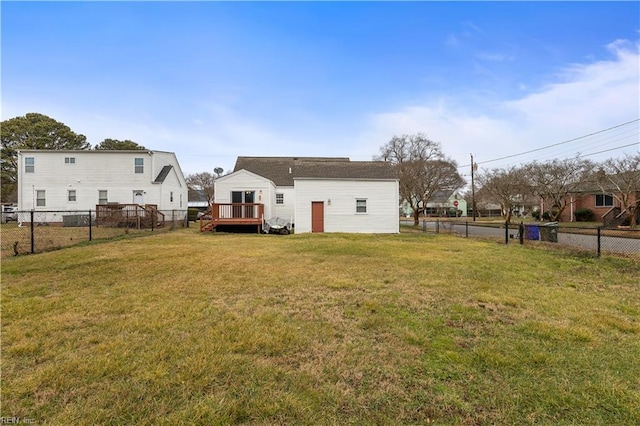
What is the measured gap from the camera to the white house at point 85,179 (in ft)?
69.2

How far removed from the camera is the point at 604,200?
91.3 feet

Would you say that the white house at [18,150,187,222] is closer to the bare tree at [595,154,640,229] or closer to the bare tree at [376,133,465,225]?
the bare tree at [376,133,465,225]

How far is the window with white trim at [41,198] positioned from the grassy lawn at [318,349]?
2009 cm

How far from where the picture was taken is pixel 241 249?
1060cm

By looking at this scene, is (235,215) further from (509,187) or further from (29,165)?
(509,187)

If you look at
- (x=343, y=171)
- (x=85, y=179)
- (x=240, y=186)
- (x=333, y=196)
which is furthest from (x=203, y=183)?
(x=333, y=196)

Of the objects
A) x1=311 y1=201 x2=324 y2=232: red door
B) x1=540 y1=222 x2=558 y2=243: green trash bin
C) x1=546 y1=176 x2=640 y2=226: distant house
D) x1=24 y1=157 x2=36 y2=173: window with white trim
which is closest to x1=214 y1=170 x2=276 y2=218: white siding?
x1=311 y1=201 x2=324 y2=232: red door

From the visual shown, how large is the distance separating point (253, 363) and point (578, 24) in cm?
1542

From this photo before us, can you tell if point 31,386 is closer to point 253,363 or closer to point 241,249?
point 253,363

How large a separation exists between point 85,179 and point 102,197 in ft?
5.65

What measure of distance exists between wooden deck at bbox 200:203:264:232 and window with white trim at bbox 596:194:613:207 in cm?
3145

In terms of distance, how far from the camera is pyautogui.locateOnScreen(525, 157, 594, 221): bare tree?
22.8 metres

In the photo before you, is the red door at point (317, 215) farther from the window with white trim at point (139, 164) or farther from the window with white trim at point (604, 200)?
the window with white trim at point (604, 200)

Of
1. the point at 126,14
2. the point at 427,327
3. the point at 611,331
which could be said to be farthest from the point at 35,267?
the point at 611,331
